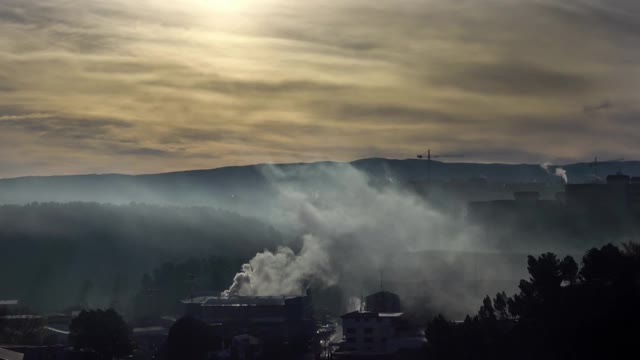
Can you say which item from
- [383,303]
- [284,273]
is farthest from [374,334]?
[284,273]

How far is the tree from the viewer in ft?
354

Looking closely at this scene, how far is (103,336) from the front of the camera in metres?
108

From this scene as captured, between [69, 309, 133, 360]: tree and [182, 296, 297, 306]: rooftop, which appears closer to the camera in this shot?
[69, 309, 133, 360]: tree

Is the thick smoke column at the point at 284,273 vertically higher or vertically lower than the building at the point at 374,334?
higher

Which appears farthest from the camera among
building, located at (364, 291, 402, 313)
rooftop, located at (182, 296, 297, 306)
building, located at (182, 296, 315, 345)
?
rooftop, located at (182, 296, 297, 306)

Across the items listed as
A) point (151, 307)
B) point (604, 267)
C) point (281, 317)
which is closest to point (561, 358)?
point (604, 267)

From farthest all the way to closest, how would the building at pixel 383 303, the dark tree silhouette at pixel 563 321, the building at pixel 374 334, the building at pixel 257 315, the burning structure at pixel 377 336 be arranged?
the building at pixel 383 303, the building at pixel 257 315, the building at pixel 374 334, the burning structure at pixel 377 336, the dark tree silhouette at pixel 563 321

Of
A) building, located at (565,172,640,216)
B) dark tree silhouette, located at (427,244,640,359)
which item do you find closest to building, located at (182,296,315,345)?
dark tree silhouette, located at (427,244,640,359)

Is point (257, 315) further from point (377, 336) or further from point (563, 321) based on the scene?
point (563, 321)

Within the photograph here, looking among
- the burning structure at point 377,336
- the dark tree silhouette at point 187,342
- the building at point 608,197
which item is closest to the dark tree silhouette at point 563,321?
the burning structure at point 377,336

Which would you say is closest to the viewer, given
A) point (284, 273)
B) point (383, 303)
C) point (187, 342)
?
point (187, 342)

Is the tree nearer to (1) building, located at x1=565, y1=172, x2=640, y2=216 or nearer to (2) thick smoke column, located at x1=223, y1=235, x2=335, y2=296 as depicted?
(2) thick smoke column, located at x1=223, y1=235, x2=335, y2=296

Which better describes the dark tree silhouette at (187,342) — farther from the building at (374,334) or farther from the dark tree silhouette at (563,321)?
the dark tree silhouette at (563,321)

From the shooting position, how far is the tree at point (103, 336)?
108 m
